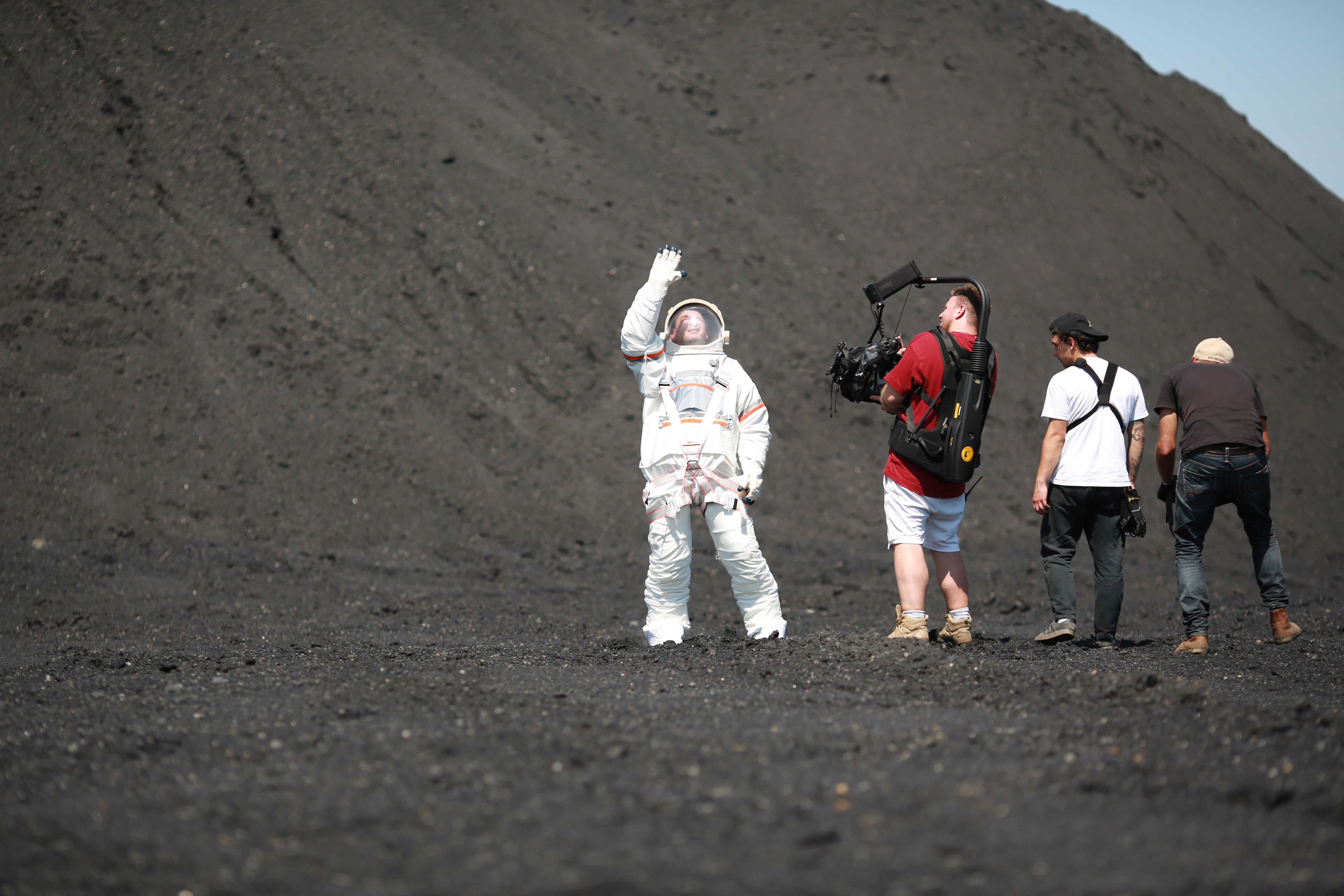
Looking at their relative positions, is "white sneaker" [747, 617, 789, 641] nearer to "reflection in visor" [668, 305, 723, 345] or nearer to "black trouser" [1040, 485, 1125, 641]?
"black trouser" [1040, 485, 1125, 641]

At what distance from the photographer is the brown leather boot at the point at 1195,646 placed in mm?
6168

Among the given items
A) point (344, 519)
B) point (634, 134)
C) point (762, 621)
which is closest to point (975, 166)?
point (634, 134)

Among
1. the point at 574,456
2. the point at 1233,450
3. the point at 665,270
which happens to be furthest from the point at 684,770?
the point at 574,456

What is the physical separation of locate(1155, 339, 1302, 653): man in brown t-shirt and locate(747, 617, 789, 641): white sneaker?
2396 mm

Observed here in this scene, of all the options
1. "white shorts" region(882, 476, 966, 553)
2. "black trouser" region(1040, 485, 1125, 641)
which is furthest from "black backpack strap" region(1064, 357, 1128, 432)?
"white shorts" region(882, 476, 966, 553)

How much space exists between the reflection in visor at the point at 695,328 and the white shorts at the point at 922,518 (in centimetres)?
145

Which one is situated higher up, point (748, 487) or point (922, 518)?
point (748, 487)

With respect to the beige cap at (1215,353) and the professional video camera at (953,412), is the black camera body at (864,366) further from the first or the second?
the beige cap at (1215,353)

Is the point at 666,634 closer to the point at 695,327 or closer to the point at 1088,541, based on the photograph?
the point at 695,327

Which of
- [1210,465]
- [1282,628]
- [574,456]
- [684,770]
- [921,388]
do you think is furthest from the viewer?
[574,456]

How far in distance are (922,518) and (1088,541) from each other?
1.12m

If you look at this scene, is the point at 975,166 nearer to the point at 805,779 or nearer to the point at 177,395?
the point at 177,395

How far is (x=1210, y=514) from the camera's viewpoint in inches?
248

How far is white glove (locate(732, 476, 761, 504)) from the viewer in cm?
636
